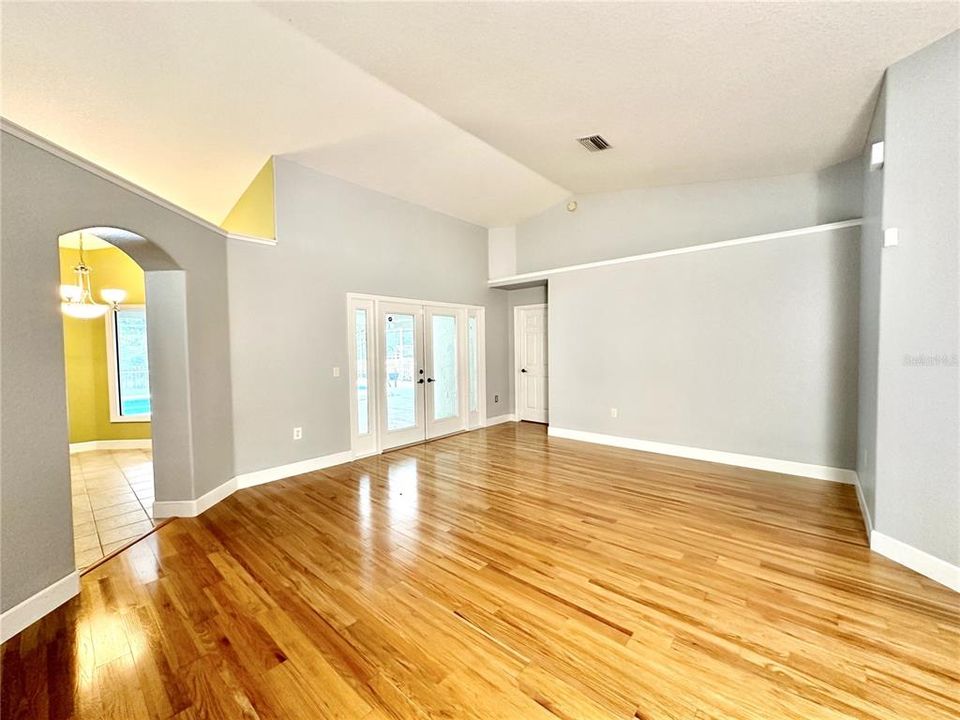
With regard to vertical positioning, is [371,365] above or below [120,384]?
above

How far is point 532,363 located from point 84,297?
6.61m

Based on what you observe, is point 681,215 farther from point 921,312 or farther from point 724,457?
point 921,312

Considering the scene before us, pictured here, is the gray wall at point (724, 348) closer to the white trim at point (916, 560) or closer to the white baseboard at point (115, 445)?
the white trim at point (916, 560)

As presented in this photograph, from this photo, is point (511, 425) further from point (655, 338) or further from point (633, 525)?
point (633, 525)

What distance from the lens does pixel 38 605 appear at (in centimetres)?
201

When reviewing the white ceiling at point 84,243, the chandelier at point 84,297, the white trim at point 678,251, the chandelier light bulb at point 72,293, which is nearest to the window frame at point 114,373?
the chandelier at point 84,297

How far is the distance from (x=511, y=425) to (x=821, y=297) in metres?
4.44

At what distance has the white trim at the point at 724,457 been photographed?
386 cm

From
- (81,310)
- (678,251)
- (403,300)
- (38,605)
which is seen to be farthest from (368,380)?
(678,251)

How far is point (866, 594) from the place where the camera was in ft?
6.90

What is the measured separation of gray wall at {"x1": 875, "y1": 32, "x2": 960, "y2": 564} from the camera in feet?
7.13

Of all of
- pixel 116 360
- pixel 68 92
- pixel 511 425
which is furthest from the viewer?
pixel 511 425

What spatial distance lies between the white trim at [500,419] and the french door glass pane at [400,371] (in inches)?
63.1

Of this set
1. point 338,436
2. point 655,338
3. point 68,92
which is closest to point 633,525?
point 655,338
